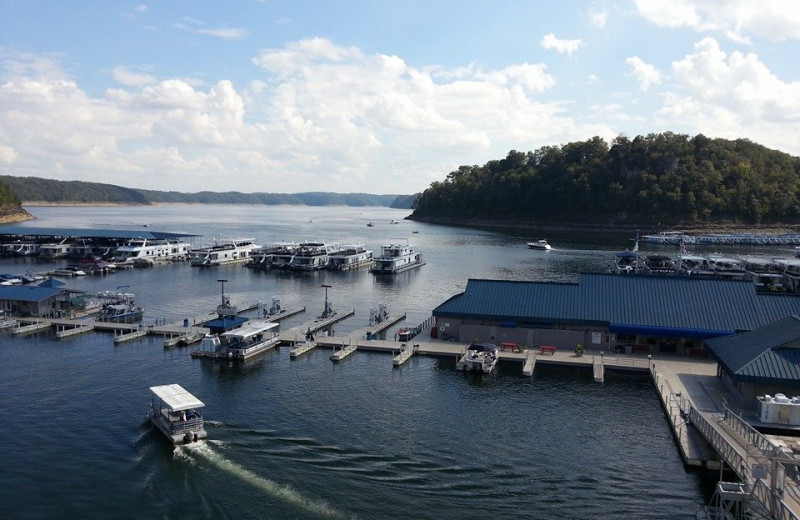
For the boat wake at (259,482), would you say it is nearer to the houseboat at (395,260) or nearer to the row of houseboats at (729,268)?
the houseboat at (395,260)

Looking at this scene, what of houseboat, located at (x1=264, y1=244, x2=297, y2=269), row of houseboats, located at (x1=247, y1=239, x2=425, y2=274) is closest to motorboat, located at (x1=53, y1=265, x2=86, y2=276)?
row of houseboats, located at (x1=247, y1=239, x2=425, y2=274)

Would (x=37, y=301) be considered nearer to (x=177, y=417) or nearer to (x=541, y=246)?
(x=177, y=417)

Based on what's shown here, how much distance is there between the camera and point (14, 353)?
4725 centimetres

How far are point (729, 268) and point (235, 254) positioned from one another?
82.9 meters

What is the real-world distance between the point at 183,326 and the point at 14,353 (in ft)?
42.1

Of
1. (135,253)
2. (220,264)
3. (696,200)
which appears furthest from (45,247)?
(696,200)

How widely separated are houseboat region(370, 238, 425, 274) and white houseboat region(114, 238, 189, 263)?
130 ft

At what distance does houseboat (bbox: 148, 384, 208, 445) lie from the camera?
30.4 m

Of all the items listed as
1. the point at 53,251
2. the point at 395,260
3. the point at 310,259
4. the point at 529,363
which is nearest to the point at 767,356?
the point at 529,363

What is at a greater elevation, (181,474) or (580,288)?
(580,288)

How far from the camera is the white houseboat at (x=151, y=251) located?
111 m

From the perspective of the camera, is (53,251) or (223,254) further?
(53,251)

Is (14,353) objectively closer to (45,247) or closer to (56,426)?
(56,426)

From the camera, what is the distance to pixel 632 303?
4653cm
